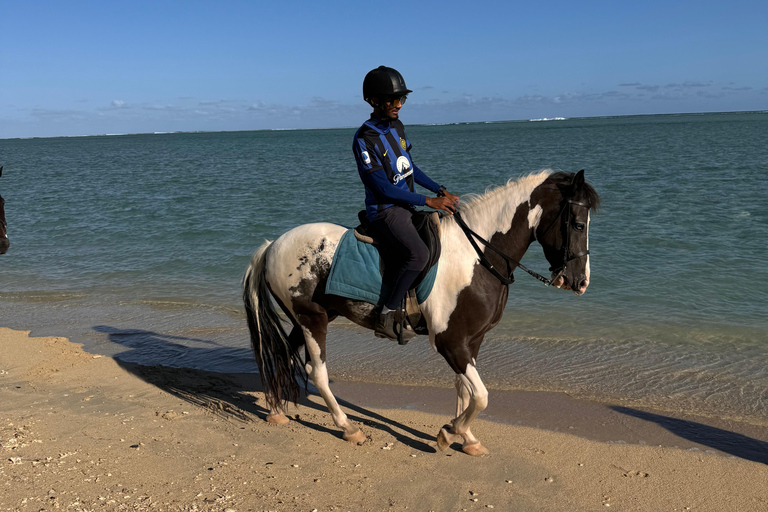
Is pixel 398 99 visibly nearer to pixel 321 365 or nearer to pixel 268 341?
pixel 321 365

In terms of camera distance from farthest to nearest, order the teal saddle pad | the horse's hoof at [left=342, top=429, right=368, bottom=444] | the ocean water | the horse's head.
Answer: the ocean water
the horse's hoof at [left=342, top=429, right=368, bottom=444]
the teal saddle pad
the horse's head

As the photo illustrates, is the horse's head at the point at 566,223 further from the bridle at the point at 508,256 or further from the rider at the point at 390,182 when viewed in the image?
the rider at the point at 390,182

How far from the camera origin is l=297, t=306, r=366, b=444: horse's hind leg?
5098mm

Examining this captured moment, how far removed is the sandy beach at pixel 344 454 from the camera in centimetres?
404

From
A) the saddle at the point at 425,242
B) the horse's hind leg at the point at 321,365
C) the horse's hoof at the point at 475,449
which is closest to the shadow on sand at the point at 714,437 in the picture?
the horse's hoof at the point at 475,449

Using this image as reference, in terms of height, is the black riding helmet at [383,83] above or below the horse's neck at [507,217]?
above

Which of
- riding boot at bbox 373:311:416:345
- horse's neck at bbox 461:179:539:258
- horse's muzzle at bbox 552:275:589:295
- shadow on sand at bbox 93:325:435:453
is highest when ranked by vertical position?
horse's neck at bbox 461:179:539:258

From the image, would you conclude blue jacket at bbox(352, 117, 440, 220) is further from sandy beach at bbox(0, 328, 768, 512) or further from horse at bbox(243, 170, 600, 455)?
sandy beach at bbox(0, 328, 768, 512)

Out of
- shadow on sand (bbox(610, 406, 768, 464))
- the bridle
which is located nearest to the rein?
the bridle

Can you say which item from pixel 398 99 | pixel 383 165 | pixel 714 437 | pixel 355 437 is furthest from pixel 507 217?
pixel 714 437

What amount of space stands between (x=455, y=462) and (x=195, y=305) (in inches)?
271

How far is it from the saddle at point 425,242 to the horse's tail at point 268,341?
1105mm

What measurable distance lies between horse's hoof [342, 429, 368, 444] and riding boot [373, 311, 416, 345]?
0.90 meters

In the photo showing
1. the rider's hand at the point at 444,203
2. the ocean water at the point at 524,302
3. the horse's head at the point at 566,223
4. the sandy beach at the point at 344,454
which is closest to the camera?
the sandy beach at the point at 344,454
